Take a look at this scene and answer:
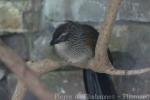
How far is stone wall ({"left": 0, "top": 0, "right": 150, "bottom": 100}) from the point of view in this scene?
1382 mm

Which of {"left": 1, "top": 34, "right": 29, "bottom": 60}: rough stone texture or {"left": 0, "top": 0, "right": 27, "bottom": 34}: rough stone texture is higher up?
{"left": 0, "top": 0, "right": 27, "bottom": 34}: rough stone texture

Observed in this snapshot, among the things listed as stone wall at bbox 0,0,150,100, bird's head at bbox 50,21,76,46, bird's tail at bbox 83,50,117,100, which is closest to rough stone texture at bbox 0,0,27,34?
stone wall at bbox 0,0,150,100

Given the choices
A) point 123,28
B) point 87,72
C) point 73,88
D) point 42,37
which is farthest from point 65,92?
point 123,28

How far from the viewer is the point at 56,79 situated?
145cm

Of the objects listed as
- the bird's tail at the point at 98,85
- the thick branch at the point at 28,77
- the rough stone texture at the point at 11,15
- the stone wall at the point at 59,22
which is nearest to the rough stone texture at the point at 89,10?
the stone wall at the point at 59,22

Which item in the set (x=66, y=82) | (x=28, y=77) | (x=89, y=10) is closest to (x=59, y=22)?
(x=89, y=10)

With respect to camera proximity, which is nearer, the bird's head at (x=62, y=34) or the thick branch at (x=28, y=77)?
the thick branch at (x=28, y=77)

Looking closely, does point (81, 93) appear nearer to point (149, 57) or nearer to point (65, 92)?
point (65, 92)

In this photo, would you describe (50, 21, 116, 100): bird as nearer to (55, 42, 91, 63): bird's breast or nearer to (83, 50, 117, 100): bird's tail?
(55, 42, 91, 63): bird's breast

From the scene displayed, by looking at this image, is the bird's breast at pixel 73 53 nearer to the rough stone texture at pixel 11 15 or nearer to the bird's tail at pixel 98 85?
the bird's tail at pixel 98 85

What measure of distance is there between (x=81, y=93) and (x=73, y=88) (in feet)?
0.14

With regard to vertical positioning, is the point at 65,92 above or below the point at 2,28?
below

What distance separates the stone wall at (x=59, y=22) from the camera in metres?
1.38

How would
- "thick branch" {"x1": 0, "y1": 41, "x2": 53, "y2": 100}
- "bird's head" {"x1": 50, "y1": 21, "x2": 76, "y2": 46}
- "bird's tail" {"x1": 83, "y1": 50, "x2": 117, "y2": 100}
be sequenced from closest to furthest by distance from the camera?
1. "thick branch" {"x1": 0, "y1": 41, "x2": 53, "y2": 100}
2. "bird's head" {"x1": 50, "y1": 21, "x2": 76, "y2": 46}
3. "bird's tail" {"x1": 83, "y1": 50, "x2": 117, "y2": 100}
